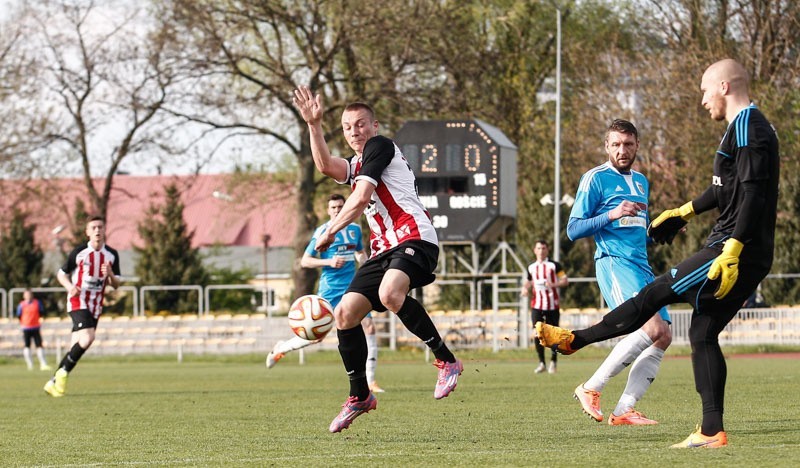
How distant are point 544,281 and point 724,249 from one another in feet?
44.7

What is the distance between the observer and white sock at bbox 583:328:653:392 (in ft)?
31.3

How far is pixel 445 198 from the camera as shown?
27188 millimetres

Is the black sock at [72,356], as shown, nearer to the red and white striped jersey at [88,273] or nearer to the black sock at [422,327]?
the red and white striped jersey at [88,273]

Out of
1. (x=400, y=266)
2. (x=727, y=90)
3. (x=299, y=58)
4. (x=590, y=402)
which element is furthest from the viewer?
(x=299, y=58)

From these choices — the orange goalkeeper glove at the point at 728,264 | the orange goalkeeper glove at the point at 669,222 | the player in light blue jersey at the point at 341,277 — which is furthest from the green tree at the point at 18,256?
the orange goalkeeper glove at the point at 728,264

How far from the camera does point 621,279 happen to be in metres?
9.74

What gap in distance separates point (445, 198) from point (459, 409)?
613 inches

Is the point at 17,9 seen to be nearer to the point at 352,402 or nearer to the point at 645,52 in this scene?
the point at 645,52

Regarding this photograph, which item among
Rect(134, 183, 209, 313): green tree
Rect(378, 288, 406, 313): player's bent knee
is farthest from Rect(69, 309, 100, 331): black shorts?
Rect(134, 183, 209, 313): green tree

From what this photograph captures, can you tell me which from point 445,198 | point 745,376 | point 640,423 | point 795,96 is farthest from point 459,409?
point 795,96

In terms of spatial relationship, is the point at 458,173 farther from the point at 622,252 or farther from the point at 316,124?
the point at 316,124

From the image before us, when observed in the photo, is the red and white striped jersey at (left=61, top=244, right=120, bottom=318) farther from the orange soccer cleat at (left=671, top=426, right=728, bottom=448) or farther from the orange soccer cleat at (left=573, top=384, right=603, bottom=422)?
the orange soccer cleat at (left=671, top=426, right=728, bottom=448)

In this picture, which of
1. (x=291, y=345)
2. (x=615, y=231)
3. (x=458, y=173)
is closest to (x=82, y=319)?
(x=291, y=345)

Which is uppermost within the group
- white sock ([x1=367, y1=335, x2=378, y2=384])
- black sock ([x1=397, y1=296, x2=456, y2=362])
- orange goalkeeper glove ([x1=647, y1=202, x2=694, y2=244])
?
orange goalkeeper glove ([x1=647, y1=202, x2=694, y2=244])
